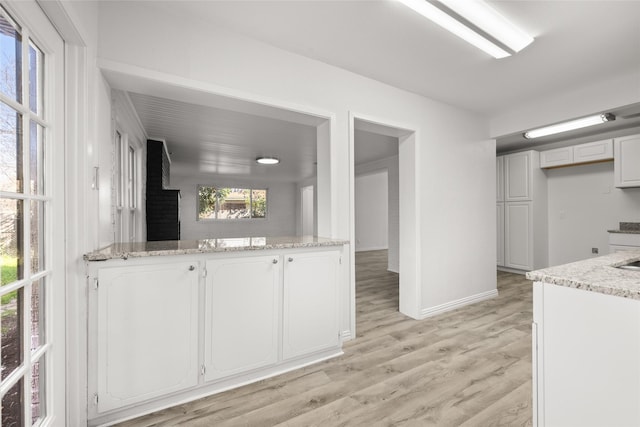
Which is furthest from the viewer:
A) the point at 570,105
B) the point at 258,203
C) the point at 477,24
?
the point at 258,203

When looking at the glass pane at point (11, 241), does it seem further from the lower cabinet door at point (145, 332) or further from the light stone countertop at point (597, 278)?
the light stone countertop at point (597, 278)

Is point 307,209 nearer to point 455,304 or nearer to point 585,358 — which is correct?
point 455,304

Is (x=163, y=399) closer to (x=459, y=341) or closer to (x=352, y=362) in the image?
(x=352, y=362)

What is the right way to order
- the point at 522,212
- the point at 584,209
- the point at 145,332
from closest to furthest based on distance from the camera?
the point at 145,332 → the point at 584,209 → the point at 522,212

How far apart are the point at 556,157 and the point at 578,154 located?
294mm

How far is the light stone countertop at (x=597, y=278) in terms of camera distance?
3.20 feet

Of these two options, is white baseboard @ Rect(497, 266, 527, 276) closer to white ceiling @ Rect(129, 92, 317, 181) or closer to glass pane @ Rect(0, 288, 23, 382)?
white ceiling @ Rect(129, 92, 317, 181)

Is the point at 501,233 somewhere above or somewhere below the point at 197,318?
above

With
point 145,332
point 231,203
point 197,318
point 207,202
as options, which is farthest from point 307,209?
point 145,332

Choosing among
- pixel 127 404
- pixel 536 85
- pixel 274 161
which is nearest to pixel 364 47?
pixel 536 85

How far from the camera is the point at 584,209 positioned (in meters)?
4.71

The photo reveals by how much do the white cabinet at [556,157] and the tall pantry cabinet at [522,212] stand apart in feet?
0.27

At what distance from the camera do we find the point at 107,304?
1.50 meters

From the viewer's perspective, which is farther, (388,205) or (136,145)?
(388,205)
